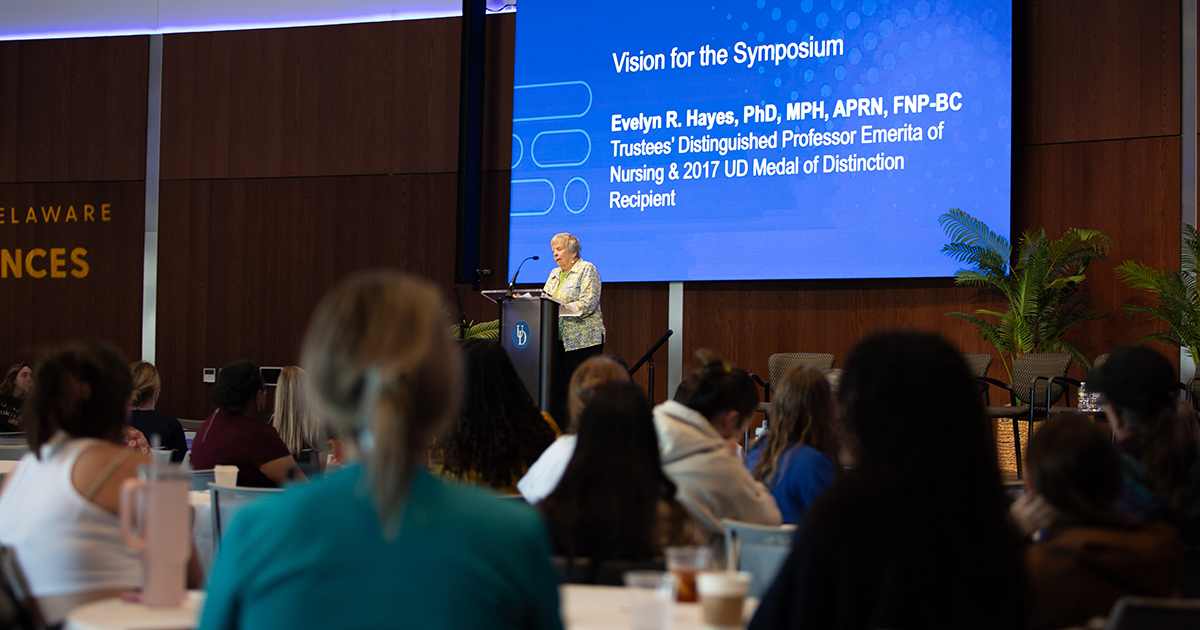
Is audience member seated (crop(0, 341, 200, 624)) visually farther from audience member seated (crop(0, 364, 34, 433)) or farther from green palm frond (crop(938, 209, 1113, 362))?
green palm frond (crop(938, 209, 1113, 362))

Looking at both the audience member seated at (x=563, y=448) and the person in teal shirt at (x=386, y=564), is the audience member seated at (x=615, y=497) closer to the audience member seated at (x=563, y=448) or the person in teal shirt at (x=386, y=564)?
the audience member seated at (x=563, y=448)

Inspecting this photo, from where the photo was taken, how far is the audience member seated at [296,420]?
409cm

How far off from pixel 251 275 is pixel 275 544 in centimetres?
889

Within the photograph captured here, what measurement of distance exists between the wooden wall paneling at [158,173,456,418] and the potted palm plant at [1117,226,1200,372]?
17.9 feet

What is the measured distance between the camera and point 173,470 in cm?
173

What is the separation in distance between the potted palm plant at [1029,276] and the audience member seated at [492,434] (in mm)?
4901

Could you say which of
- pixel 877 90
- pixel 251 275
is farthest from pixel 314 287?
pixel 877 90

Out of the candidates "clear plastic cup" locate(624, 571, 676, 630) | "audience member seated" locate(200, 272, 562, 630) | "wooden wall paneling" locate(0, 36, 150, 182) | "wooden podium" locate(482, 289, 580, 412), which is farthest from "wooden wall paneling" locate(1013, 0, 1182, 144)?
"wooden wall paneling" locate(0, 36, 150, 182)

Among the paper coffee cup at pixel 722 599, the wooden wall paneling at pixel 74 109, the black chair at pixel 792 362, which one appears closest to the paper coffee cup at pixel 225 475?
the paper coffee cup at pixel 722 599

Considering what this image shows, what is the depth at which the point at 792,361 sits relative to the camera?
748cm

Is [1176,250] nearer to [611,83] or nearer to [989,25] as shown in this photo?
[989,25]

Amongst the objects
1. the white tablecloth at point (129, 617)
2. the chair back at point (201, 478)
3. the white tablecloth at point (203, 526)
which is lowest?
the white tablecloth at point (203, 526)

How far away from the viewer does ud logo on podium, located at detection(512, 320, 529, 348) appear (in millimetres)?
5945

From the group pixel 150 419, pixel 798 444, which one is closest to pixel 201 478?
pixel 150 419
